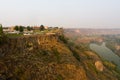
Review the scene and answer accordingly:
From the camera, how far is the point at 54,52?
127 feet

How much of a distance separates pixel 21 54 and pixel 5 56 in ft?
10.4

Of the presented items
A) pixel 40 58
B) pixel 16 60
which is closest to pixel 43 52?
pixel 40 58

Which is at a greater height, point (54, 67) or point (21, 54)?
point (21, 54)

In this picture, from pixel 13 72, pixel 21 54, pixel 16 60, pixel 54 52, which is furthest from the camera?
pixel 54 52

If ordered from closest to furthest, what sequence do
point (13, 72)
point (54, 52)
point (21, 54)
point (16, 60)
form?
1. point (13, 72)
2. point (16, 60)
3. point (21, 54)
4. point (54, 52)

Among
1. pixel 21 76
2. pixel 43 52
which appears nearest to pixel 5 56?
pixel 21 76

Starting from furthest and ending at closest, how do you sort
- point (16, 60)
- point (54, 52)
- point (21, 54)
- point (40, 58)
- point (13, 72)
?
point (54, 52) → point (40, 58) → point (21, 54) → point (16, 60) → point (13, 72)

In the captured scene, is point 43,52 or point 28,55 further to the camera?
point 43,52

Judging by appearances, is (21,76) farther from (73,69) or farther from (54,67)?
(73,69)

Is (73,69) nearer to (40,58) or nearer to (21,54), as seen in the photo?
(40,58)

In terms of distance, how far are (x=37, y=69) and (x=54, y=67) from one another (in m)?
4.10

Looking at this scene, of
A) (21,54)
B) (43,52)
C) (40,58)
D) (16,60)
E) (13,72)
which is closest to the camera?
(13,72)

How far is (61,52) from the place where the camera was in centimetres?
4012

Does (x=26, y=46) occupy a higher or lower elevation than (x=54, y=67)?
higher
